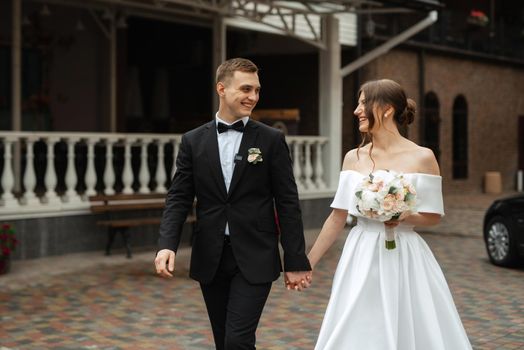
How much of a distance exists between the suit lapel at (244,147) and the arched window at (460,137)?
22.7 metres

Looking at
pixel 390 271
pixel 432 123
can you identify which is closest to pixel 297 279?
pixel 390 271

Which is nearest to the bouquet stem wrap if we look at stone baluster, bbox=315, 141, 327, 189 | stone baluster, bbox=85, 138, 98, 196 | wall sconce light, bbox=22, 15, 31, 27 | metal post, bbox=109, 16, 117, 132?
stone baluster, bbox=85, 138, 98, 196

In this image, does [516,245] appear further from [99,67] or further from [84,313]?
[99,67]

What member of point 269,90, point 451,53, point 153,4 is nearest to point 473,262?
point 153,4

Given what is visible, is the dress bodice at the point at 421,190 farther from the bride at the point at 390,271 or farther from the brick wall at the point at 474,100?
the brick wall at the point at 474,100

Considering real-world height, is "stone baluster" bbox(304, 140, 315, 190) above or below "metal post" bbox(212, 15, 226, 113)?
below

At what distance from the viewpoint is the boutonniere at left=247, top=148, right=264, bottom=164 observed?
185 inches

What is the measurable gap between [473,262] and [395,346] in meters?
8.34

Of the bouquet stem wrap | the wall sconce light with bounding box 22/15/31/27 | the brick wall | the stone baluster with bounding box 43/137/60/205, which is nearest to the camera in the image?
the bouquet stem wrap

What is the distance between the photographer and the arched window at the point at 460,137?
2700cm

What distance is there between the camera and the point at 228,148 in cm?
484

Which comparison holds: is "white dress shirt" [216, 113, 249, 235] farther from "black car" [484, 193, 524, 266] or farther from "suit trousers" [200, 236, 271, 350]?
"black car" [484, 193, 524, 266]

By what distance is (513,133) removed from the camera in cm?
3014

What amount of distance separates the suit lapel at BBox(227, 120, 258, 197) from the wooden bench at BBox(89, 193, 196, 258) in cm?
795
